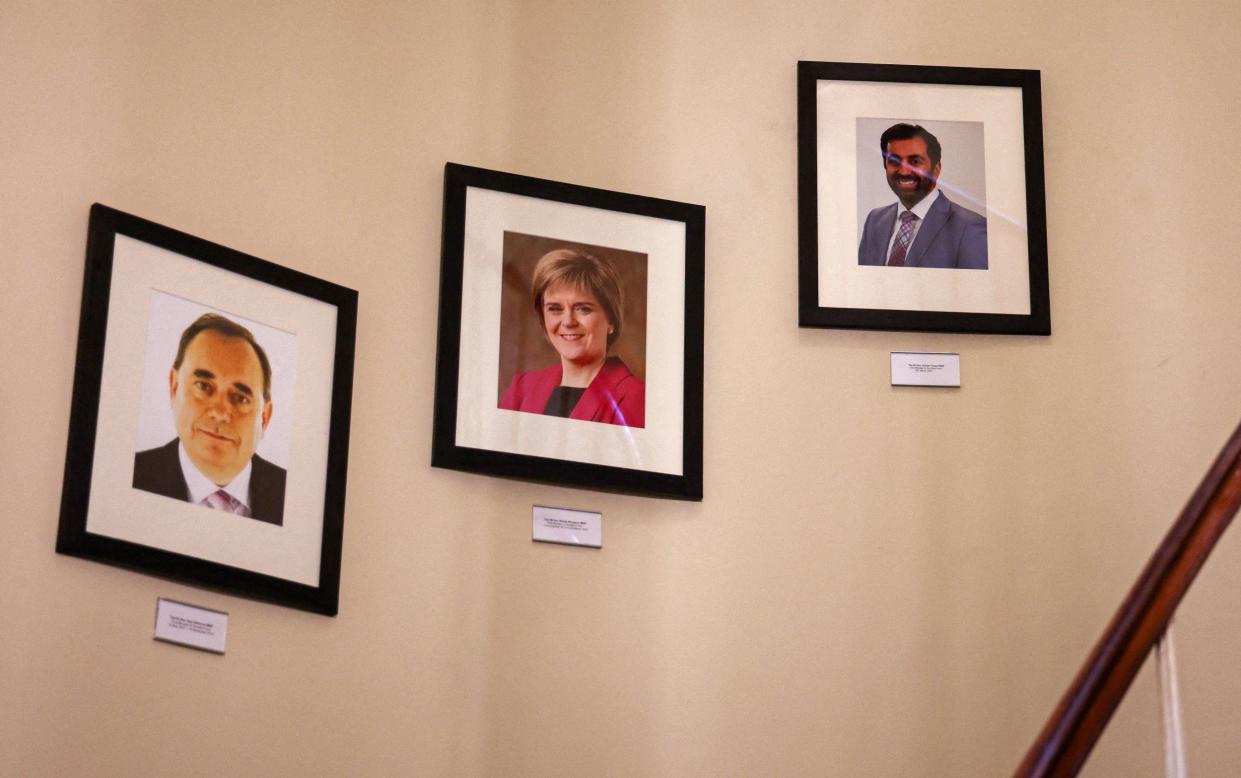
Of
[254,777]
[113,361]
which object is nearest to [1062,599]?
[254,777]

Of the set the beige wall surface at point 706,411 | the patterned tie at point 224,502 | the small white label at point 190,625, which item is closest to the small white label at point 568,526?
the beige wall surface at point 706,411

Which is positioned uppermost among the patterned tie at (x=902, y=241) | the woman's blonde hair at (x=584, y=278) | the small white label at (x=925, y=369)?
the patterned tie at (x=902, y=241)

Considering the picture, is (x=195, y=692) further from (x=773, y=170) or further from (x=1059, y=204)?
(x=1059, y=204)

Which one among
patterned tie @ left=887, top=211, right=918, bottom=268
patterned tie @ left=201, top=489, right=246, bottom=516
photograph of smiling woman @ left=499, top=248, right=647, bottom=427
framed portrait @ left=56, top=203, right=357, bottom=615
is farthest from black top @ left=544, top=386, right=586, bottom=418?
patterned tie @ left=887, top=211, right=918, bottom=268

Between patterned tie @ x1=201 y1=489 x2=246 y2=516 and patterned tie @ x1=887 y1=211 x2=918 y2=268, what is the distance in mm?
2184

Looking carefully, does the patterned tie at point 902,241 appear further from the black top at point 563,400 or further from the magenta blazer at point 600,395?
the black top at point 563,400

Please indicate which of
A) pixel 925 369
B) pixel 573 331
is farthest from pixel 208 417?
pixel 925 369

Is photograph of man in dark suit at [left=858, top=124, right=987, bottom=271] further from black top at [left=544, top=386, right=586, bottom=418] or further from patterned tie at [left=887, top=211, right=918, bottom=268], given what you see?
black top at [left=544, top=386, right=586, bottom=418]

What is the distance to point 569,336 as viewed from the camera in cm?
491

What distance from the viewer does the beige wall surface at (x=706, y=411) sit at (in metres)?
4.16

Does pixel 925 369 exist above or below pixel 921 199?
below

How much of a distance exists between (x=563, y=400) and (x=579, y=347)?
188 mm

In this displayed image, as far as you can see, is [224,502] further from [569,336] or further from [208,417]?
[569,336]

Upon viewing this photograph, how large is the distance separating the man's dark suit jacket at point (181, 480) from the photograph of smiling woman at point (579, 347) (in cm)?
75
